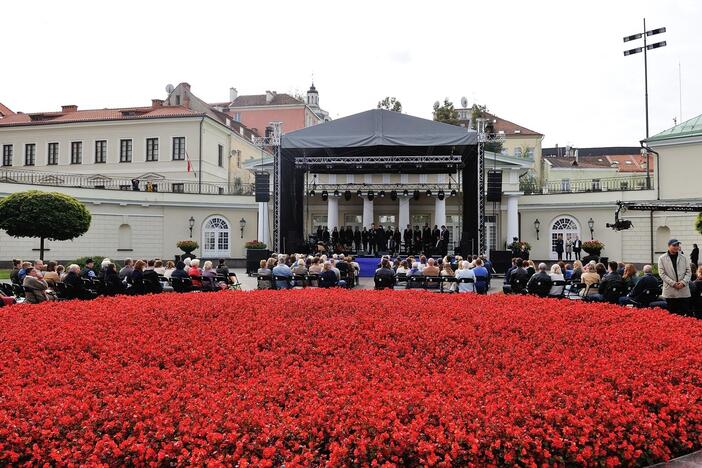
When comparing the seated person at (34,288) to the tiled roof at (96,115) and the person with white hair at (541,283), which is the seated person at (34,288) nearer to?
the person with white hair at (541,283)

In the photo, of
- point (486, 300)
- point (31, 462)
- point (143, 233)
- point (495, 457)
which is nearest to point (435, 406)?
point (495, 457)

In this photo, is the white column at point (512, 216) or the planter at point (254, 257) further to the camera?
the white column at point (512, 216)

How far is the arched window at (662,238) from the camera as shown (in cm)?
3406

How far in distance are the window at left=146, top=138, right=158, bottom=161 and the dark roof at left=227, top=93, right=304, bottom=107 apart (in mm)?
27570

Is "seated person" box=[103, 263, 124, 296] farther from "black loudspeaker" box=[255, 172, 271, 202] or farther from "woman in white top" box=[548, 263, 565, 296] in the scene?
"black loudspeaker" box=[255, 172, 271, 202]

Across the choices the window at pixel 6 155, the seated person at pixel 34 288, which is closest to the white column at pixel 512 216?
the seated person at pixel 34 288

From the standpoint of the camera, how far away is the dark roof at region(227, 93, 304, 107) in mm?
73125

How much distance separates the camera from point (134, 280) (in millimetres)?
13688

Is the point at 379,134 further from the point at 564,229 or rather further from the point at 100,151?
the point at 100,151

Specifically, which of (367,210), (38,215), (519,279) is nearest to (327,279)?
(519,279)

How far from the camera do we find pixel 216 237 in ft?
130

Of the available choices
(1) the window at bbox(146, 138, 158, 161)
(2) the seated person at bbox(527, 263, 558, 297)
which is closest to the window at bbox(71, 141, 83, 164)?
(1) the window at bbox(146, 138, 158, 161)

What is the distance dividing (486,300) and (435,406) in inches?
273

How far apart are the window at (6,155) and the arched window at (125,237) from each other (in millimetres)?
18046
